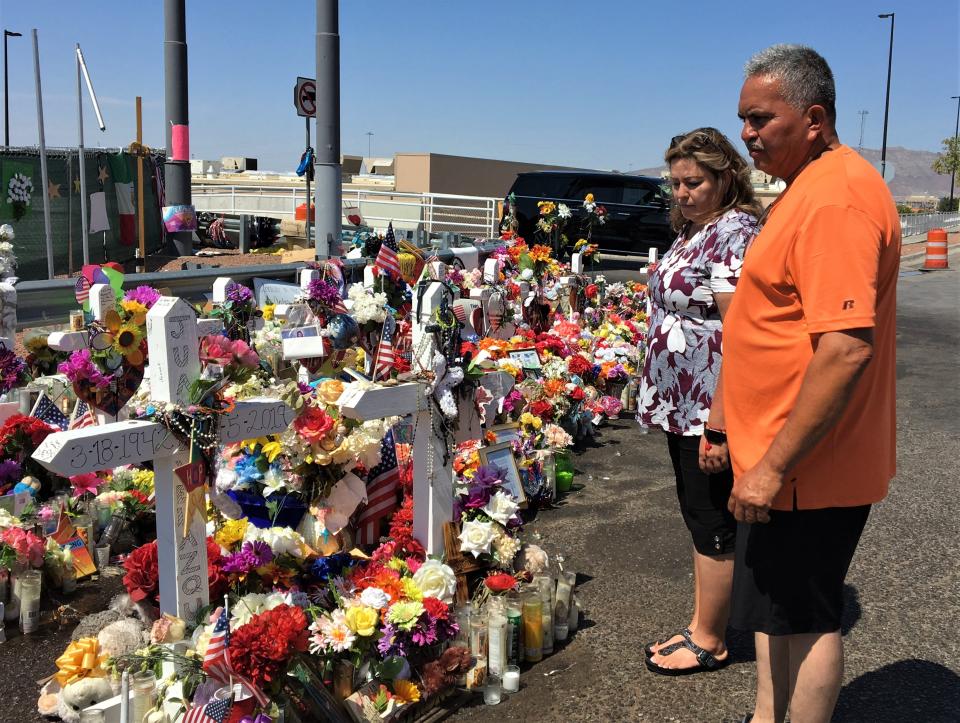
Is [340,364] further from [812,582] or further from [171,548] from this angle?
[812,582]

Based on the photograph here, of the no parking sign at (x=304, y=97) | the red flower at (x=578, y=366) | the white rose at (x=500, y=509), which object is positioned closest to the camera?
the white rose at (x=500, y=509)

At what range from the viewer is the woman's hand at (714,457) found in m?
2.69

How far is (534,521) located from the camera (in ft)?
15.4

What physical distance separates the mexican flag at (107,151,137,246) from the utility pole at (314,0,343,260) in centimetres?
603

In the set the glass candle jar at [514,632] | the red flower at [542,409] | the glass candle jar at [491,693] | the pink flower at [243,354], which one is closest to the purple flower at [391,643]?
the glass candle jar at [491,693]

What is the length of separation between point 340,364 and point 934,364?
24.7 ft

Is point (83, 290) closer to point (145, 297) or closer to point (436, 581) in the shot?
point (145, 297)

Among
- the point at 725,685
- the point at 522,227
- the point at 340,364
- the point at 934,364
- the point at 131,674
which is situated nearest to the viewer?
the point at 131,674

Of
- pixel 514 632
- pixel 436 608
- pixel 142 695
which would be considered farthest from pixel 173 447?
pixel 514 632

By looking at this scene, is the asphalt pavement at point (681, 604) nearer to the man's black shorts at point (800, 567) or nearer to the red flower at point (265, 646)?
the red flower at point (265, 646)

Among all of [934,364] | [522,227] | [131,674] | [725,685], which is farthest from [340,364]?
[522,227]

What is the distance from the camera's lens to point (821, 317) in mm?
1943

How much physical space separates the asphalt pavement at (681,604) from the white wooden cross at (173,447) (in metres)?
0.98

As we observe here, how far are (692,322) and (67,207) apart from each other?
11.2 meters
